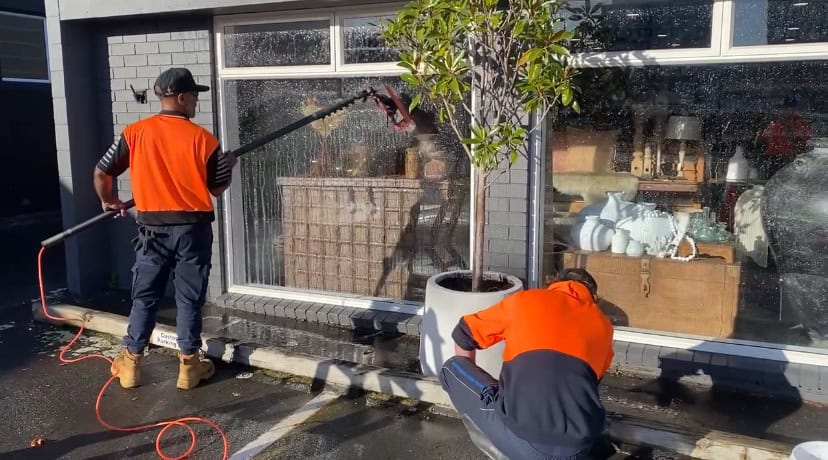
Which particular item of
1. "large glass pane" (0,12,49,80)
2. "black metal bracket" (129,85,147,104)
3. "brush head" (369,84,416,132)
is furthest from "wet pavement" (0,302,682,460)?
Result: "large glass pane" (0,12,49,80)

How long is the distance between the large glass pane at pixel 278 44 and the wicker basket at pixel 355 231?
3.35ft

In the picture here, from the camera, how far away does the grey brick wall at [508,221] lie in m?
5.05

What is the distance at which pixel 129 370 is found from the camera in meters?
4.52

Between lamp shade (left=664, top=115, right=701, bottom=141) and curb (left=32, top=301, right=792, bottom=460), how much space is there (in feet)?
6.64

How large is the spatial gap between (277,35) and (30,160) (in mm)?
7361

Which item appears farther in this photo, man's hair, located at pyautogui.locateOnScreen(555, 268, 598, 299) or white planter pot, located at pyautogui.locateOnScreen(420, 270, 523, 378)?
white planter pot, located at pyautogui.locateOnScreen(420, 270, 523, 378)

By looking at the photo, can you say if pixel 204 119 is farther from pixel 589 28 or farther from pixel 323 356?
pixel 589 28

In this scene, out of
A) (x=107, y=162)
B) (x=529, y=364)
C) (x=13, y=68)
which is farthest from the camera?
(x=13, y=68)

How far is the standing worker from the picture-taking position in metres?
4.22

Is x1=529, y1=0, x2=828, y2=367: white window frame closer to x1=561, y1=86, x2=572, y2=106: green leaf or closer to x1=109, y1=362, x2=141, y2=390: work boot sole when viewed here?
x1=561, y1=86, x2=572, y2=106: green leaf

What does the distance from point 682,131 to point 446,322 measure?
2.14 meters

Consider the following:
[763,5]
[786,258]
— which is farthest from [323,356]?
[763,5]

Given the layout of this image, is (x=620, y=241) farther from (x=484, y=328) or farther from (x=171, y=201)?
(x=171, y=201)

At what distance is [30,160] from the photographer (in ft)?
37.1
